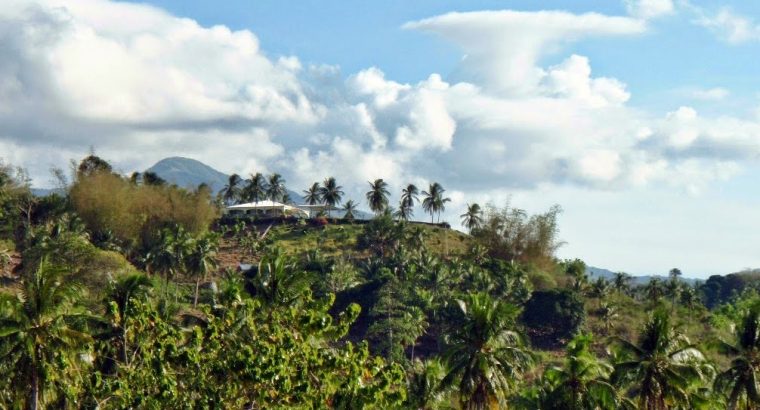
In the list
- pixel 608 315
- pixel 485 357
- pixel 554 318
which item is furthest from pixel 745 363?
pixel 608 315

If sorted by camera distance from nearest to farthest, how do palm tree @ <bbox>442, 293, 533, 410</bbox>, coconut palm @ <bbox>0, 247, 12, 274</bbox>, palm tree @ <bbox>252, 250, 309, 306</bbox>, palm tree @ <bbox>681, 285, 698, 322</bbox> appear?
palm tree @ <bbox>442, 293, 533, 410</bbox>, palm tree @ <bbox>252, 250, 309, 306</bbox>, coconut palm @ <bbox>0, 247, 12, 274</bbox>, palm tree @ <bbox>681, 285, 698, 322</bbox>

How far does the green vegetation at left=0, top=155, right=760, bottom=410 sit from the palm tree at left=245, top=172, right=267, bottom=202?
0.61 m

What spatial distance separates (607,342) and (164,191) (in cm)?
10542

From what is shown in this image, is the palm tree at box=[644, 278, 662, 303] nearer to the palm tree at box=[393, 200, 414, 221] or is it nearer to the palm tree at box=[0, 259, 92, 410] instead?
the palm tree at box=[393, 200, 414, 221]

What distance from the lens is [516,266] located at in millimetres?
127125

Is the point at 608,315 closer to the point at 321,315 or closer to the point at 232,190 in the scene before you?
the point at 321,315

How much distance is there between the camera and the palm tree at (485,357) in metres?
41.8

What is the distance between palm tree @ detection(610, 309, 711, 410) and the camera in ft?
138

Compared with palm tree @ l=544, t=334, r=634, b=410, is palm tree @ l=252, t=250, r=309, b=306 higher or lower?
higher

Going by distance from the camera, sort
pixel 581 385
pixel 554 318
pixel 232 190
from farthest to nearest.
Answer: pixel 232 190 → pixel 554 318 → pixel 581 385

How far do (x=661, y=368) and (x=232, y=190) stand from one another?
15328cm

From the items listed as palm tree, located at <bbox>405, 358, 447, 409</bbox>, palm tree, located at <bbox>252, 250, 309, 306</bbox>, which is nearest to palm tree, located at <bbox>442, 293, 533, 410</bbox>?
palm tree, located at <bbox>405, 358, 447, 409</bbox>

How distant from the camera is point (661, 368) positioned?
4234 centimetres

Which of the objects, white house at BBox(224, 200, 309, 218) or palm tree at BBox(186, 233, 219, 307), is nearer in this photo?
palm tree at BBox(186, 233, 219, 307)
